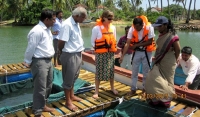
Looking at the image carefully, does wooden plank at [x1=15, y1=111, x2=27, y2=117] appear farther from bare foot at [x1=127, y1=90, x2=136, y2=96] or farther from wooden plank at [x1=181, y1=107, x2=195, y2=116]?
wooden plank at [x1=181, y1=107, x2=195, y2=116]

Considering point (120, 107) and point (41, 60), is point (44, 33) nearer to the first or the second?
point (41, 60)

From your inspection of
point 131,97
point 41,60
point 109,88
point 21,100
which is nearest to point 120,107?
point 131,97

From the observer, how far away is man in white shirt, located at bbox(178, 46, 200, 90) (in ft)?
11.2

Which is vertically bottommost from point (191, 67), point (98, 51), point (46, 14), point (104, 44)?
point (191, 67)

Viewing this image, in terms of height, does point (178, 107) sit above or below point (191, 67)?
below

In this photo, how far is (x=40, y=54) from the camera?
271 centimetres

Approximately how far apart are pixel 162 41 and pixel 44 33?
1497 millimetres

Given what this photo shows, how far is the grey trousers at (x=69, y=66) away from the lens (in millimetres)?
2943

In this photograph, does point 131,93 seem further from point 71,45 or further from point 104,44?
point 71,45

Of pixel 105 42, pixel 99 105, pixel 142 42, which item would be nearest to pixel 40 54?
pixel 105 42

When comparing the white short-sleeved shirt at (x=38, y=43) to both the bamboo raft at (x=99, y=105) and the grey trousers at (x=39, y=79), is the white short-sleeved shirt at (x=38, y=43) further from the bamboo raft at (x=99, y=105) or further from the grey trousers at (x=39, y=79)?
the bamboo raft at (x=99, y=105)

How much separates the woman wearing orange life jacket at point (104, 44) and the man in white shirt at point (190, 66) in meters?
1.17

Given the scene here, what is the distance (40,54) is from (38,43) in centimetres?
14

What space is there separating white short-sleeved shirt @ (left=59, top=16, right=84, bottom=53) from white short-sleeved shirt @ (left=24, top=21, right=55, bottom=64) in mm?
199
